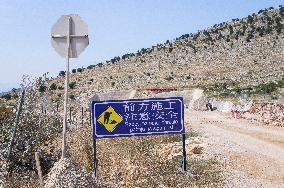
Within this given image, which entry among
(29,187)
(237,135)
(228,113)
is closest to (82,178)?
(29,187)

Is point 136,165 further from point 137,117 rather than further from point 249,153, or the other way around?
point 249,153

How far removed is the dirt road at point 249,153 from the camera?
38.4 feet

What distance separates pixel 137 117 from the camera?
12.1m

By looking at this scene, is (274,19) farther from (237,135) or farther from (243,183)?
(243,183)

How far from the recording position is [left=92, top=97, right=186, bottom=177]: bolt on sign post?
1184 centimetres

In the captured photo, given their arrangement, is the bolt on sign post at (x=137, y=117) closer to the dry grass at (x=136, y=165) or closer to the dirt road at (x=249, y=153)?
the dry grass at (x=136, y=165)

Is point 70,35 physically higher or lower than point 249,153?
higher

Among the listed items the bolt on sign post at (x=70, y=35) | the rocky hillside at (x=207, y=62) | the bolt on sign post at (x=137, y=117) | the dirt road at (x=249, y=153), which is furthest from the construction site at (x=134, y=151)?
the rocky hillside at (x=207, y=62)

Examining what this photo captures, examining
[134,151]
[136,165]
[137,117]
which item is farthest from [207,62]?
[136,165]

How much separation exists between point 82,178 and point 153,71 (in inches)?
3176

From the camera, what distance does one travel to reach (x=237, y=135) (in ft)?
67.6

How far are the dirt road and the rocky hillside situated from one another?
45031mm

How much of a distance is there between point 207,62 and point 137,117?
77.7 m

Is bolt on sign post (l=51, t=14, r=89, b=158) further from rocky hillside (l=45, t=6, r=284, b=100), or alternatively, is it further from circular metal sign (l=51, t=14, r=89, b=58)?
rocky hillside (l=45, t=6, r=284, b=100)
